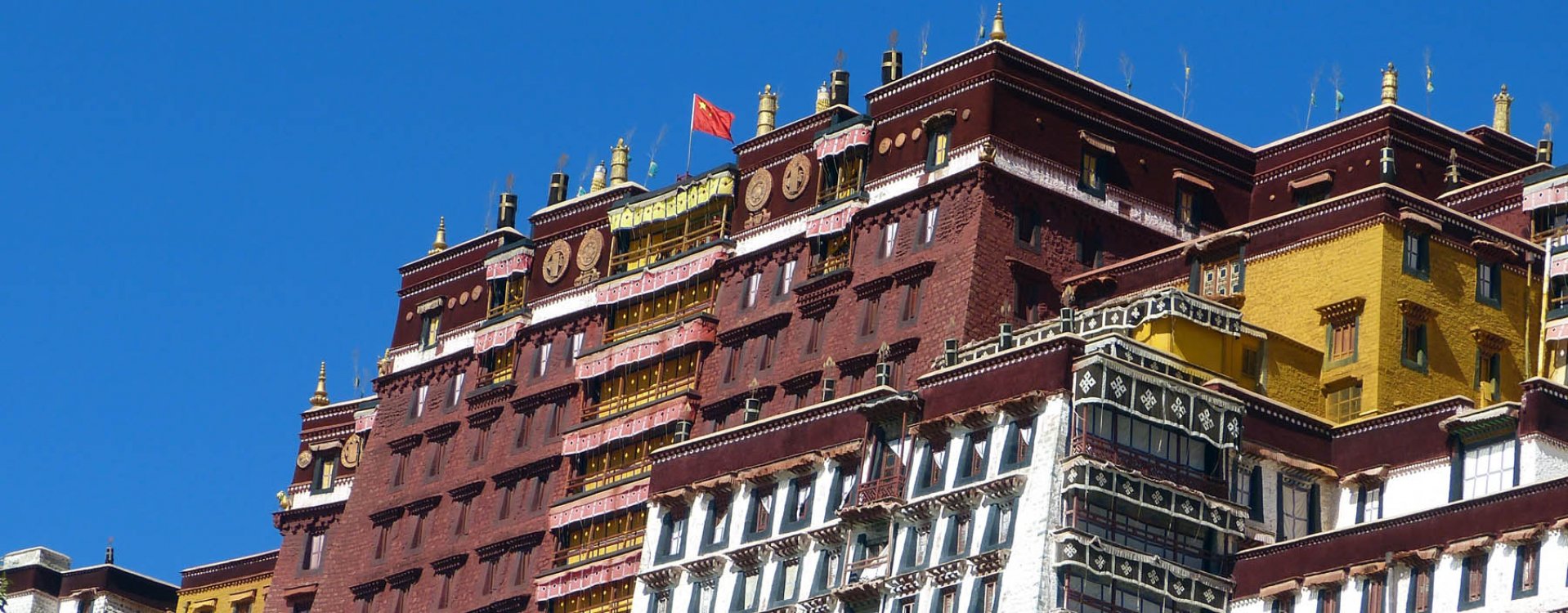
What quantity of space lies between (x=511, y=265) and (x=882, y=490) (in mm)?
37234

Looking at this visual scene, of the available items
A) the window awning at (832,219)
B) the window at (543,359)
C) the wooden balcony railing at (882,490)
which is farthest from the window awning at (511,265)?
the wooden balcony railing at (882,490)

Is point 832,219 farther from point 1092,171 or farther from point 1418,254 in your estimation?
point 1418,254

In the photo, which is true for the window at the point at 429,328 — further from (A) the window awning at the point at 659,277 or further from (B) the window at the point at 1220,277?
(B) the window at the point at 1220,277

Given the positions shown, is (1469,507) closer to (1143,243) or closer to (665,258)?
(1143,243)

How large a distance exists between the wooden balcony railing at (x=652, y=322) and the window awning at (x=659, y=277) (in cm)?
113

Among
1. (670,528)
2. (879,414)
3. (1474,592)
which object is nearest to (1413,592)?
(1474,592)

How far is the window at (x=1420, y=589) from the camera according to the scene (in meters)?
115

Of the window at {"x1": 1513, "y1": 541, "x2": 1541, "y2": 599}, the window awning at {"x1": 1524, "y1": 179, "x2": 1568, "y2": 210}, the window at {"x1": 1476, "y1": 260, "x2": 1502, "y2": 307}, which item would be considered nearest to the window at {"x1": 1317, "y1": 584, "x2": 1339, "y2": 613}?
the window at {"x1": 1513, "y1": 541, "x2": 1541, "y2": 599}

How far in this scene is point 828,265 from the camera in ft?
475

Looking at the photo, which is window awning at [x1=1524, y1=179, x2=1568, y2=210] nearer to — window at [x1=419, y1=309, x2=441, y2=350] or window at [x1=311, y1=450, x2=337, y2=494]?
window at [x1=419, y1=309, x2=441, y2=350]

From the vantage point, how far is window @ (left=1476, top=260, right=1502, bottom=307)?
133000mm

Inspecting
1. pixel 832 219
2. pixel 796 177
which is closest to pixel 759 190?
pixel 796 177

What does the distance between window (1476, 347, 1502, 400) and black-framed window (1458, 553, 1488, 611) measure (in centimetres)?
1788

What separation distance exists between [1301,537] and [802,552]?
61.8 ft
